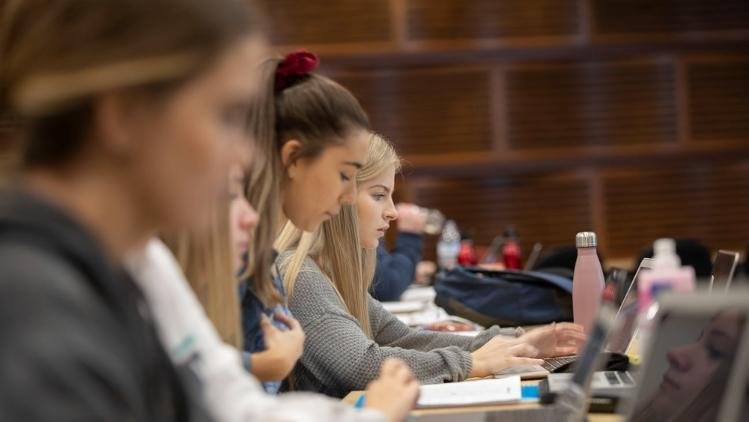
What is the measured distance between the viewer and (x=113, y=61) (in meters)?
0.94

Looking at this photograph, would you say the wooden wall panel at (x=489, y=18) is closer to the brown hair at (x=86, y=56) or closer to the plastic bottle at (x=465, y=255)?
the plastic bottle at (x=465, y=255)

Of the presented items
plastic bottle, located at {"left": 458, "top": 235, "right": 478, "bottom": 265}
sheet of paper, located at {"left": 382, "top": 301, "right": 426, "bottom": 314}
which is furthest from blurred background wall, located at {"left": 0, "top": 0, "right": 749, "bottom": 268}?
sheet of paper, located at {"left": 382, "top": 301, "right": 426, "bottom": 314}

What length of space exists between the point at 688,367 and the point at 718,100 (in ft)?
23.0

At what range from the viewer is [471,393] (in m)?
2.09

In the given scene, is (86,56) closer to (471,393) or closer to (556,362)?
(471,393)

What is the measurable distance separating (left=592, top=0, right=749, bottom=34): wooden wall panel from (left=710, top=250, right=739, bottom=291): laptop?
567cm

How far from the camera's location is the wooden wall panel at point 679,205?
25.9 ft

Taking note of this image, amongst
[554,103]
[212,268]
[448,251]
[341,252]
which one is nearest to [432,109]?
[554,103]

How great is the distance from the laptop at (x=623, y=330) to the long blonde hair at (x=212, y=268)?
632 mm

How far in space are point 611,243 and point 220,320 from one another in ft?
21.3

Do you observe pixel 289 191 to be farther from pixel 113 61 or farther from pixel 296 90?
pixel 113 61

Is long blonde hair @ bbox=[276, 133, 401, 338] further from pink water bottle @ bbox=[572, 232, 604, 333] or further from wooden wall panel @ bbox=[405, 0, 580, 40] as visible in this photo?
wooden wall panel @ bbox=[405, 0, 580, 40]

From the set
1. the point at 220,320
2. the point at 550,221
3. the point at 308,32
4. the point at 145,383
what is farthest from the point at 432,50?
the point at 145,383

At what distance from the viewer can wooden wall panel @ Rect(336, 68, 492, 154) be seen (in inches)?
301
